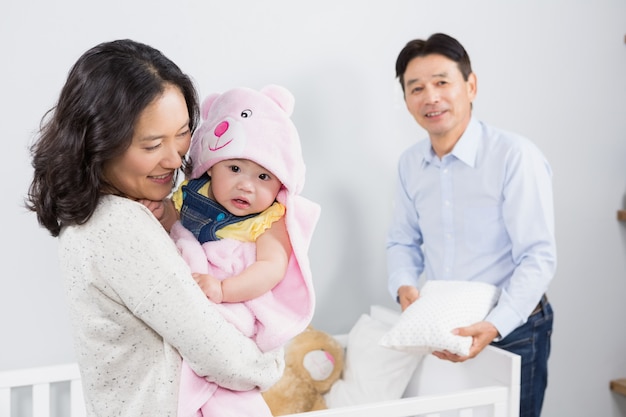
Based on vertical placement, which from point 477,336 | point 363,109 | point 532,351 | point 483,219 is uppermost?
point 363,109

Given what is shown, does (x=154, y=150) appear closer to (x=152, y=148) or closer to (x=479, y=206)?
(x=152, y=148)

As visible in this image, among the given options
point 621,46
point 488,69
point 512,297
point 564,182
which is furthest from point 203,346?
point 621,46

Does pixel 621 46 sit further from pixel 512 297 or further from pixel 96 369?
pixel 96 369

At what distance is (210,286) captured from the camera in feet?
3.16

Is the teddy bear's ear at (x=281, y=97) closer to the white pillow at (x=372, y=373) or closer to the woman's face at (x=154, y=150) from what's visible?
the woman's face at (x=154, y=150)

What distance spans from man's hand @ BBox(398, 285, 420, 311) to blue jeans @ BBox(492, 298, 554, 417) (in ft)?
0.80

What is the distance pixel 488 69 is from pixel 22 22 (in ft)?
4.73

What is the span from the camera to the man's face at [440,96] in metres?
1.89

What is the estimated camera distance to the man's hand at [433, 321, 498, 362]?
167 cm

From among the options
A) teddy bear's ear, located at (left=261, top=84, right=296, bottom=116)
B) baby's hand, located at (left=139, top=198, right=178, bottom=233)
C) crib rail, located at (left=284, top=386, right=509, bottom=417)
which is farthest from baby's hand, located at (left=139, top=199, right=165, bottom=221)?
crib rail, located at (left=284, top=386, right=509, bottom=417)

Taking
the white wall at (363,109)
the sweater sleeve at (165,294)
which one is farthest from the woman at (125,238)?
the white wall at (363,109)

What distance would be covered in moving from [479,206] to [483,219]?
1.5 inches

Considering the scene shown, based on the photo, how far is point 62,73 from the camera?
178 cm

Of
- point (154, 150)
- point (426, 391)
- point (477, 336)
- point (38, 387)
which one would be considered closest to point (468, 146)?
point (477, 336)
